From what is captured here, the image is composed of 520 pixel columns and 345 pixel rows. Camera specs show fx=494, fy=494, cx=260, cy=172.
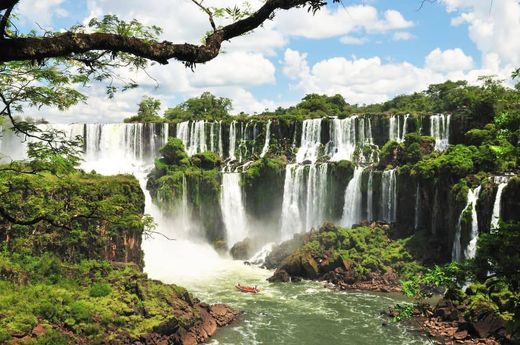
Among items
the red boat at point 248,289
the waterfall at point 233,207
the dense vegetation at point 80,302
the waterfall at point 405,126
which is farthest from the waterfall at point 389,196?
the dense vegetation at point 80,302

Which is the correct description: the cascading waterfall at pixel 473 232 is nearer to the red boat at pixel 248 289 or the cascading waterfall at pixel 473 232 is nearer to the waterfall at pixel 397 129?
the red boat at pixel 248 289

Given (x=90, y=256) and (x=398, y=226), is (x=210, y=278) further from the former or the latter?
(x=398, y=226)

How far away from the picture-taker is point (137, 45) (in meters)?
4.60

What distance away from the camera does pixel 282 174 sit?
39.7 m

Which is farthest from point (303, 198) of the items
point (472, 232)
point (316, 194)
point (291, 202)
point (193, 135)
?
point (472, 232)

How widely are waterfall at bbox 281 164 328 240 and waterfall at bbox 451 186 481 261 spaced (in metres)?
11.7

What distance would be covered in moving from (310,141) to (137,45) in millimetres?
40335

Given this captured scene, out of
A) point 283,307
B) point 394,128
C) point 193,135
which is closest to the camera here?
point 283,307

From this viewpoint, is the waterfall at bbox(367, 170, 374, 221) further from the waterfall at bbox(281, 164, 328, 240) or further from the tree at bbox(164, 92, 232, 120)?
the tree at bbox(164, 92, 232, 120)

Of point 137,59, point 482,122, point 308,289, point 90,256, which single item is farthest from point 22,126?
point 482,122

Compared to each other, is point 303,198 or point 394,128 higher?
point 394,128

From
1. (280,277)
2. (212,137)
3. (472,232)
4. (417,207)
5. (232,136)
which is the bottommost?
(280,277)

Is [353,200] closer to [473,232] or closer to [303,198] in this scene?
[303,198]

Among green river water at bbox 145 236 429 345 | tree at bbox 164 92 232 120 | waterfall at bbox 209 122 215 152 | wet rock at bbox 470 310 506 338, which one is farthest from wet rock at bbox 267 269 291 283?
tree at bbox 164 92 232 120
